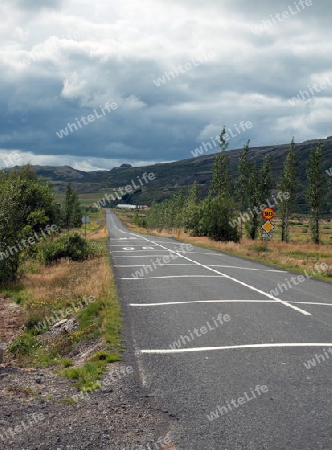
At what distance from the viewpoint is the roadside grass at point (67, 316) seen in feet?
23.3

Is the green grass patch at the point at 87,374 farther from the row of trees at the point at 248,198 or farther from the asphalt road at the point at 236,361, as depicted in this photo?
the row of trees at the point at 248,198

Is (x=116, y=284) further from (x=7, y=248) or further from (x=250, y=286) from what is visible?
(x=7, y=248)

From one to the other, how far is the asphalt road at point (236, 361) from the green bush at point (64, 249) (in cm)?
1153

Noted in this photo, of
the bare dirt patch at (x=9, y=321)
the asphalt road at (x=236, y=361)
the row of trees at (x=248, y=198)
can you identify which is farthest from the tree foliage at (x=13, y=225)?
the row of trees at (x=248, y=198)

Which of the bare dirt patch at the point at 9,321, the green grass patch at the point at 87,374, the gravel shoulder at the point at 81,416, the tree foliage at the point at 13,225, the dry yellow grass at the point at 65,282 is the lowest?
the bare dirt patch at the point at 9,321

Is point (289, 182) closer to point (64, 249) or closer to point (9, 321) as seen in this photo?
point (64, 249)

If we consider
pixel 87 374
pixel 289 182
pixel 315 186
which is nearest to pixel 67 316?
pixel 87 374

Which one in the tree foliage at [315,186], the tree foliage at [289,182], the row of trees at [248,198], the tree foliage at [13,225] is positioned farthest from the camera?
the tree foliage at [289,182]

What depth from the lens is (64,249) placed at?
81.1ft

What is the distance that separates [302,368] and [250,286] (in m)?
8.16

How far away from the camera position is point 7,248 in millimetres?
18500

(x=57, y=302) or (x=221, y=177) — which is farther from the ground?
(x=221, y=177)

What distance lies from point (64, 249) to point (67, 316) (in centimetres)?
1343

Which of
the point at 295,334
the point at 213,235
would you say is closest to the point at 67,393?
the point at 295,334
